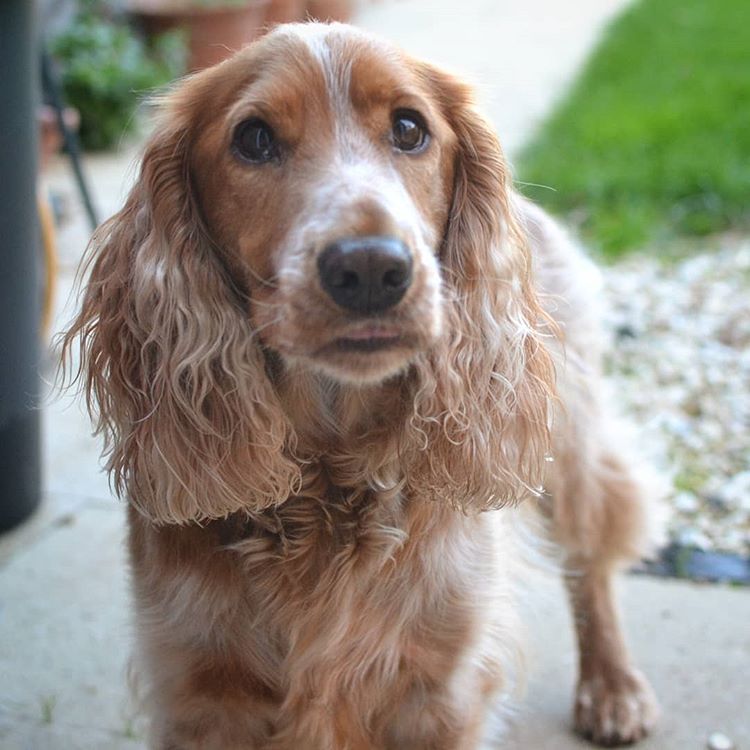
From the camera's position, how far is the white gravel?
3.63 m

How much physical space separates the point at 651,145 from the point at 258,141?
16.5 feet

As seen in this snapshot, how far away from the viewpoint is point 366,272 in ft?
5.69

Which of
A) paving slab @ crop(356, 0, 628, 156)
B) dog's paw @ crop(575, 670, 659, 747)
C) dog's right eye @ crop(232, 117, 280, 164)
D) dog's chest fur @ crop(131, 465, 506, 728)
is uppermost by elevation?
dog's right eye @ crop(232, 117, 280, 164)

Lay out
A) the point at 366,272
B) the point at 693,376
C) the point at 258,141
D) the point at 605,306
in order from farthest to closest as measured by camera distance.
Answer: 1. the point at 605,306
2. the point at 693,376
3. the point at 258,141
4. the point at 366,272

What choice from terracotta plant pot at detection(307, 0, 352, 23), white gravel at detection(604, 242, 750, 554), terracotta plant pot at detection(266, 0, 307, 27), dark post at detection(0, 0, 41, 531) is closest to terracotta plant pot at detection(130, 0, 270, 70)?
terracotta plant pot at detection(266, 0, 307, 27)

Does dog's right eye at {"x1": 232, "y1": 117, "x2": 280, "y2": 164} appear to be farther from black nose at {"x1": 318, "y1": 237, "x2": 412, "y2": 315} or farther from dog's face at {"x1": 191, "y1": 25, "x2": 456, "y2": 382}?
black nose at {"x1": 318, "y1": 237, "x2": 412, "y2": 315}

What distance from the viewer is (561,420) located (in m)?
2.65

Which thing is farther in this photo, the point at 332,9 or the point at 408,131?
the point at 332,9

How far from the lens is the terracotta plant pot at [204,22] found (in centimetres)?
834

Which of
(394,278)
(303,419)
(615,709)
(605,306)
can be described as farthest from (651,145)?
(394,278)

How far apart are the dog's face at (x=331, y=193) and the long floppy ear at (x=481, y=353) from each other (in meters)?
0.05

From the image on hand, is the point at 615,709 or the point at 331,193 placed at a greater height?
the point at 331,193

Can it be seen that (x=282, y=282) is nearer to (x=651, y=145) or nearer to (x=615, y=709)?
(x=615, y=709)

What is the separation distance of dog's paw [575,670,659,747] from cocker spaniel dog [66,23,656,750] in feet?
1.71
